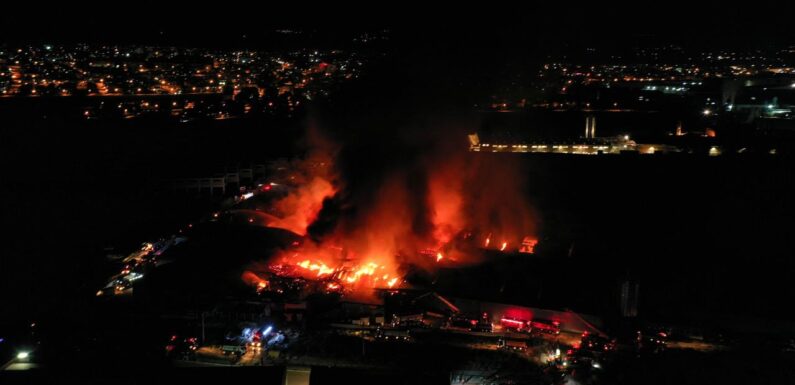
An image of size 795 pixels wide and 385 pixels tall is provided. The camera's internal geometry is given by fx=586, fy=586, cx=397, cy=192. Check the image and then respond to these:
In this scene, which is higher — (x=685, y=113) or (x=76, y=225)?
(x=685, y=113)

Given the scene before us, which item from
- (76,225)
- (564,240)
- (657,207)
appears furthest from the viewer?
(76,225)

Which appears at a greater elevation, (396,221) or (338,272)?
→ (396,221)

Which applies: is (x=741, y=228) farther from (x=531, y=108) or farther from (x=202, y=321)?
(x=531, y=108)

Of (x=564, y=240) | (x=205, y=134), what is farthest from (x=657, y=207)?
(x=205, y=134)

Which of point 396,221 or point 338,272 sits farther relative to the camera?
point 396,221

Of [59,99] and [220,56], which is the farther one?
[220,56]

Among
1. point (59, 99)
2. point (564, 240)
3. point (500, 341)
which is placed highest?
point (59, 99)

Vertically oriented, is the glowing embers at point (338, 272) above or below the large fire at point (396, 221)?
below

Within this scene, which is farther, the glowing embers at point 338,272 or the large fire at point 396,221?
the large fire at point 396,221

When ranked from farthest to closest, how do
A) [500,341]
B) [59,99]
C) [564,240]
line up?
[59,99]
[564,240]
[500,341]

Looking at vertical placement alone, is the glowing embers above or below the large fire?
below

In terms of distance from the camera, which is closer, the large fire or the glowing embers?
the glowing embers
